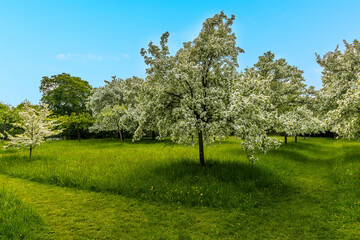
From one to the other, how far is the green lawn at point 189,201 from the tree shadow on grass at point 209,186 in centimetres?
5

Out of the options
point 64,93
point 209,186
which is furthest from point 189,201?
point 64,93

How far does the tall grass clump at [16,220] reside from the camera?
20.4 feet

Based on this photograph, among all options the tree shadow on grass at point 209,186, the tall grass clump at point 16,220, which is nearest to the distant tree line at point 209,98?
the tree shadow on grass at point 209,186

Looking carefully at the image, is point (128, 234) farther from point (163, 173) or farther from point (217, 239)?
point (163, 173)

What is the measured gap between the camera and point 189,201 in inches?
346

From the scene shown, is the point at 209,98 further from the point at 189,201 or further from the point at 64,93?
the point at 64,93

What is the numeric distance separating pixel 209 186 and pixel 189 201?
1428 mm

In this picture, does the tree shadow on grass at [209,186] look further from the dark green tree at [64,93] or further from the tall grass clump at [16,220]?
the dark green tree at [64,93]

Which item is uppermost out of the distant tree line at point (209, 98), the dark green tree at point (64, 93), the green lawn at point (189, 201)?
the dark green tree at point (64, 93)

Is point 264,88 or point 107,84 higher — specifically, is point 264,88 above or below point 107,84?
below

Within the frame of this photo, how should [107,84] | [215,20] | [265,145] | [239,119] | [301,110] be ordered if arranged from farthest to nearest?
1. [107,84]
2. [301,110]
3. [215,20]
4. [265,145]
5. [239,119]

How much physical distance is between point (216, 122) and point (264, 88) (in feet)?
12.4

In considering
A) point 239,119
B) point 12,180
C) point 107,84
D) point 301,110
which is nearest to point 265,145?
point 239,119

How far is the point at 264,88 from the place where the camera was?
456 inches
